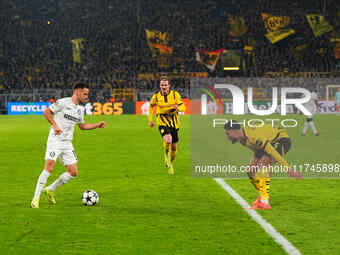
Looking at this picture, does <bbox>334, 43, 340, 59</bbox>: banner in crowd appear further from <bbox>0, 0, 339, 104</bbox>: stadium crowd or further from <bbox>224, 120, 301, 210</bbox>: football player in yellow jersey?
<bbox>224, 120, 301, 210</bbox>: football player in yellow jersey

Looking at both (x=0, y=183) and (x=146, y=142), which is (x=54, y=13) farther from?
(x=0, y=183)

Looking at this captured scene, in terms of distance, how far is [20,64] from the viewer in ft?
170

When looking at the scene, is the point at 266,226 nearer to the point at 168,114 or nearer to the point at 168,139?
the point at 168,139

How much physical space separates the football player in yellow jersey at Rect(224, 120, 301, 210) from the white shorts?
2.38 meters

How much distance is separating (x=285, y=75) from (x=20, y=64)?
22.4 metres

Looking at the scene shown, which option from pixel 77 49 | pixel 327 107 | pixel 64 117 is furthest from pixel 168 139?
pixel 77 49

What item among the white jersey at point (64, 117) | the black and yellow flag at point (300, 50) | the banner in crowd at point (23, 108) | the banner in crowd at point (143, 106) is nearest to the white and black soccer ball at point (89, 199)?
the white jersey at point (64, 117)

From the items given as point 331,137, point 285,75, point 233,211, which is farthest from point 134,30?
point 233,211

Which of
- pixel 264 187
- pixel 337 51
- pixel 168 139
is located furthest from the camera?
pixel 337 51

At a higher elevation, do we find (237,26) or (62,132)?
(237,26)

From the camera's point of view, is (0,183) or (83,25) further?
(83,25)

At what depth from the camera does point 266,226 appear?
7.36 metres

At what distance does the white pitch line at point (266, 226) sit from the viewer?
6.21m

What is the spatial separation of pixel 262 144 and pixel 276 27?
152 ft
